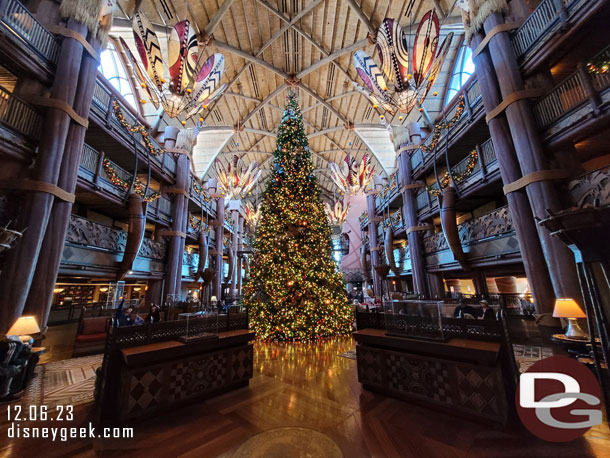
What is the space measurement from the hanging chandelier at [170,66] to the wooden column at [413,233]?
11.2 m

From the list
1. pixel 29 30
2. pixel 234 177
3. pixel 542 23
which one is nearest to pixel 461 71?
pixel 542 23

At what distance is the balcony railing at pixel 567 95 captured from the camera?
529cm

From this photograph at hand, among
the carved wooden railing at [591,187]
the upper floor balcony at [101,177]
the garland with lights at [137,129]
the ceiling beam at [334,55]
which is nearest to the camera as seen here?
the carved wooden railing at [591,187]

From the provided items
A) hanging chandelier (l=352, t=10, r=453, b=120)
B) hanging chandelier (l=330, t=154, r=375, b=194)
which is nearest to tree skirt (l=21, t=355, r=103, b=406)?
hanging chandelier (l=352, t=10, r=453, b=120)

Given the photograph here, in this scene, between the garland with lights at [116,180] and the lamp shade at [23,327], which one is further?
the garland with lights at [116,180]

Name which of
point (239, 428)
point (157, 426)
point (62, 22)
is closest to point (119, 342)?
point (157, 426)

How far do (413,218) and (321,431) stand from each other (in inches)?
482

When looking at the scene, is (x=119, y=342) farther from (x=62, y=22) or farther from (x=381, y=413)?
(x=62, y=22)

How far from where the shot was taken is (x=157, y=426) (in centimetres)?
289

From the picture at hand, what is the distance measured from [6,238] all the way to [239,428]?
192 inches

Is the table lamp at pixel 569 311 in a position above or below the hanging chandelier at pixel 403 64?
below

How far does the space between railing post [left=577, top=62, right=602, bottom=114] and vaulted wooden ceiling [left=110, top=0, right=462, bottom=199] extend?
7.36m

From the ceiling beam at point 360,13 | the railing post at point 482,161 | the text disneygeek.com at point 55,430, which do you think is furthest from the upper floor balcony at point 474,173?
the text disneygeek.com at point 55,430

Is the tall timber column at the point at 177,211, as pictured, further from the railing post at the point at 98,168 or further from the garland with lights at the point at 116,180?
the railing post at the point at 98,168
